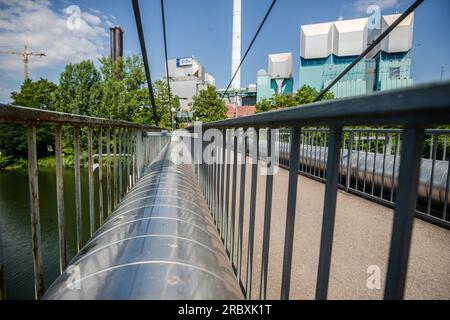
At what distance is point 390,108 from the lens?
41cm

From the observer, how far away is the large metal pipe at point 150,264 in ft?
2.74

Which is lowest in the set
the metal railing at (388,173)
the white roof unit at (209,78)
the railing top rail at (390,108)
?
the metal railing at (388,173)

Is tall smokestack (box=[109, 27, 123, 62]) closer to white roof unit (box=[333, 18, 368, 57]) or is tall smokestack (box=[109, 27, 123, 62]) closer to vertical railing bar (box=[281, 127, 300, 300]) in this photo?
white roof unit (box=[333, 18, 368, 57])

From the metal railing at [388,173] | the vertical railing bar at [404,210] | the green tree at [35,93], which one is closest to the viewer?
the vertical railing bar at [404,210]

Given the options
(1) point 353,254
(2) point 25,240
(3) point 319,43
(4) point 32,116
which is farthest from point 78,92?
(3) point 319,43

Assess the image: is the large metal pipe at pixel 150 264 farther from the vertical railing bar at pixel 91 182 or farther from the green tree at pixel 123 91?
the green tree at pixel 123 91

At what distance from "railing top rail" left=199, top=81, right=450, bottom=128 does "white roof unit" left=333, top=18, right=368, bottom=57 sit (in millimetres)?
55686

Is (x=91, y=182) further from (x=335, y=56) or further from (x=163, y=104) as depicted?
(x=335, y=56)

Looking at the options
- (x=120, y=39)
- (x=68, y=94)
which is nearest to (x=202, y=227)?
(x=68, y=94)

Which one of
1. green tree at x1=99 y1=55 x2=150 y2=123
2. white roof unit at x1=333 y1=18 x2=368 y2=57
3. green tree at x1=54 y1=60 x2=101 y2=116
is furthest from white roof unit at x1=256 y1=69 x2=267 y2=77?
green tree at x1=54 y1=60 x2=101 y2=116

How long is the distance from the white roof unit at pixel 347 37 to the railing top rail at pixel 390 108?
183 ft

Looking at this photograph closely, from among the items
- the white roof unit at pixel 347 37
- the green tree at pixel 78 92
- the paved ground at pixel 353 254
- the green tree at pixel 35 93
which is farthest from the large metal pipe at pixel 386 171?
the white roof unit at pixel 347 37

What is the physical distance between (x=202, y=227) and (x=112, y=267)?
22.9 inches

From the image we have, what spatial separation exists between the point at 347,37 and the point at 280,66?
16.2 metres
